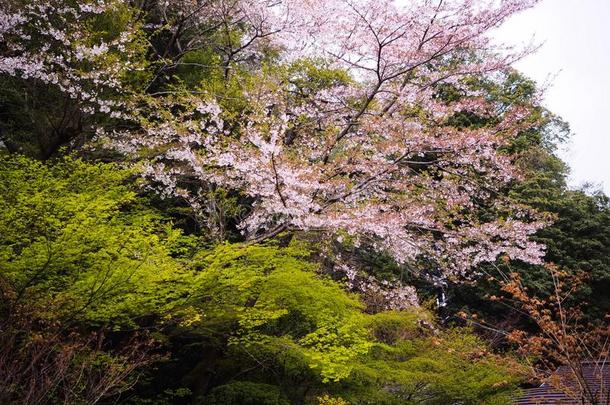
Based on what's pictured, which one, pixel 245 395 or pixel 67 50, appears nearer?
pixel 245 395

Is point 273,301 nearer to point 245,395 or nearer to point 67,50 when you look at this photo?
point 245,395

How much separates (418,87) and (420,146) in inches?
67.0

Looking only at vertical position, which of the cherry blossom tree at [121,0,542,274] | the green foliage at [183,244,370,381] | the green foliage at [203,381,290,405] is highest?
the cherry blossom tree at [121,0,542,274]

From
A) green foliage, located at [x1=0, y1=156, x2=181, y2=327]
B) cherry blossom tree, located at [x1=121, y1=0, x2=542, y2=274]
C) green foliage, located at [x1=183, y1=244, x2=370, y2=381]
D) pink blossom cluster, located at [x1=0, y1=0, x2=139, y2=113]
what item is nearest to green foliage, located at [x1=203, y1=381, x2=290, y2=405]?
green foliage, located at [x1=183, y1=244, x2=370, y2=381]

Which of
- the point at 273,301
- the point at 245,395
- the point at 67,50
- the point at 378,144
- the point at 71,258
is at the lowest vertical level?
the point at 245,395

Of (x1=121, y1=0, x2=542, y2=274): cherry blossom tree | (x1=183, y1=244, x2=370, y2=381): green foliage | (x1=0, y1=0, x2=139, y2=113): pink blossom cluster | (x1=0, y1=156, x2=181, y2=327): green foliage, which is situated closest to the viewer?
(x1=0, y1=156, x2=181, y2=327): green foliage

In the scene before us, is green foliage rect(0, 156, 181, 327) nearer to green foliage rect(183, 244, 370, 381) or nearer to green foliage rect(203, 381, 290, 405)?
green foliage rect(183, 244, 370, 381)

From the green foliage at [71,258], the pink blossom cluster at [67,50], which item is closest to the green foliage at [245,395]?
the green foliage at [71,258]

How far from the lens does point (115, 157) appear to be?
10562mm

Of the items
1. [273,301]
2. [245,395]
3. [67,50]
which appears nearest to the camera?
[273,301]

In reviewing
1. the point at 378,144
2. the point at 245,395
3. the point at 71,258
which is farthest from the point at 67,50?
the point at 245,395

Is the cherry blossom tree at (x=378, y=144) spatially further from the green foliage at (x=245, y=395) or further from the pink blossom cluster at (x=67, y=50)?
the green foliage at (x=245, y=395)

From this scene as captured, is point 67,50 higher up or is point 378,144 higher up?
point 67,50

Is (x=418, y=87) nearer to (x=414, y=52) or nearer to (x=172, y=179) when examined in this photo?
(x=414, y=52)
